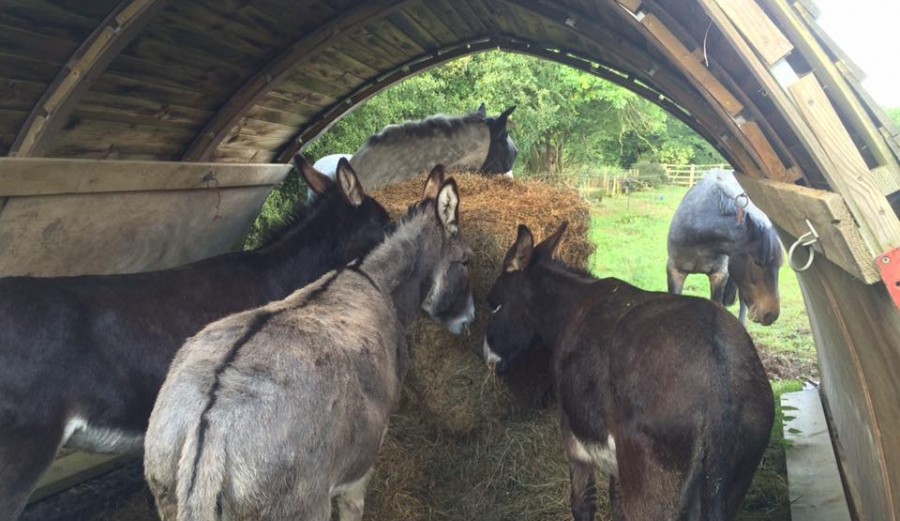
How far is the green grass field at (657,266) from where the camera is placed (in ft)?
27.9

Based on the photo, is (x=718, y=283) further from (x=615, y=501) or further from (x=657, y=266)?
(x=657, y=266)

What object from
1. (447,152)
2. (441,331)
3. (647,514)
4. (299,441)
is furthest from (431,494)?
(447,152)

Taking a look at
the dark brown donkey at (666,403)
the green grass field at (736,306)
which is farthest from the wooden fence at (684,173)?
the dark brown donkey at (666,403)

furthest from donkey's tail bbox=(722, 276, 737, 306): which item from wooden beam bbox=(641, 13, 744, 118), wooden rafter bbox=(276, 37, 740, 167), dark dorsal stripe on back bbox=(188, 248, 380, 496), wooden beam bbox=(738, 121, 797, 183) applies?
dark dorsal stripe on back bbox=(188, 248, 380, 496)

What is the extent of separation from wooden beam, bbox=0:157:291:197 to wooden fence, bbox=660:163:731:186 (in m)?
25.1

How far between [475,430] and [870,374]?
115 inches

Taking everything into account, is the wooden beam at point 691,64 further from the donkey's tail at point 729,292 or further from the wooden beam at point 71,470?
the donkey's tail at point 729,292

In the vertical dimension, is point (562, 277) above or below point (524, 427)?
above

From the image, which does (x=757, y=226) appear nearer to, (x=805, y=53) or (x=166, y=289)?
(x=805, y=53)

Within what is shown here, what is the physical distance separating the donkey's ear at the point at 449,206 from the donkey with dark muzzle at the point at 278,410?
1062mm

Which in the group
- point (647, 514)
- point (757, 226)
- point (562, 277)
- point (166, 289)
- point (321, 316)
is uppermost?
point (757, 226)

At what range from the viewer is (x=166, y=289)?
3.96m

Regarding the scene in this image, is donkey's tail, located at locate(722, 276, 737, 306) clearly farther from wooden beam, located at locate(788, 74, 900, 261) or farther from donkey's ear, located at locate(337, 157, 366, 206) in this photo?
wooden beam, located at locate(788, 74, 900, 261)

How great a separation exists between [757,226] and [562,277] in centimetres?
336
